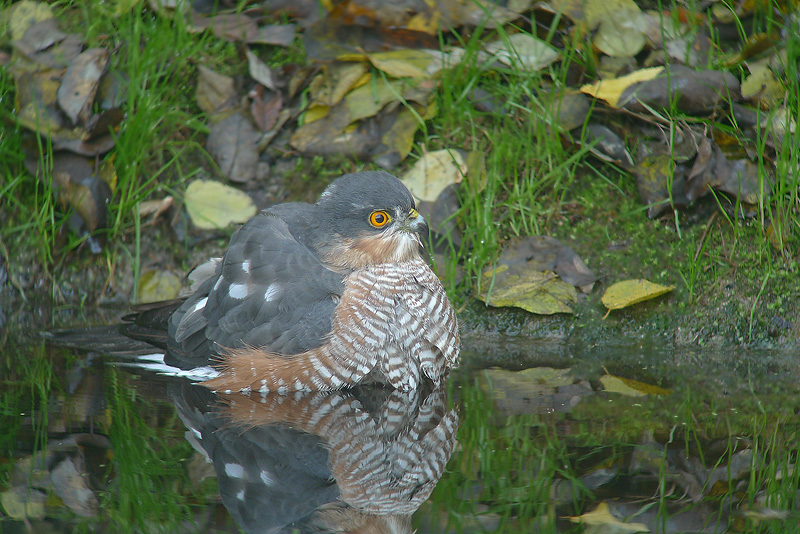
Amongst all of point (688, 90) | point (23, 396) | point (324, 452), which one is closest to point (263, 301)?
point (324, 452)

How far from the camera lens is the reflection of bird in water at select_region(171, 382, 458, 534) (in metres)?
2.74

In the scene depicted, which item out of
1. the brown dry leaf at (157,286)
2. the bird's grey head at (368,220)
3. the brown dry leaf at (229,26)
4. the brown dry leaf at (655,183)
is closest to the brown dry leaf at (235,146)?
the brown dry leaf at (229,26)

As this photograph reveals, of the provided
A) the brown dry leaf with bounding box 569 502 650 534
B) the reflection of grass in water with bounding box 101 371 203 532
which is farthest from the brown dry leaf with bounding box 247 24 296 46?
the brown dry leaf with bounding box 569 502 650 534

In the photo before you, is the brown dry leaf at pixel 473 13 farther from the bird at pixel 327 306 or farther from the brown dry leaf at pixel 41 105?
the brown dry leaf at pixel 41 105

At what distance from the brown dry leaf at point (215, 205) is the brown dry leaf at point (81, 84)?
2.86 ft

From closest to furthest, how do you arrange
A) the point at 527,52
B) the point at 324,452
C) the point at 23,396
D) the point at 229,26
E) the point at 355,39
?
the point at 324,452, the point at 23,396, the point at 527,52, the point at 355,39, the point at 229,26

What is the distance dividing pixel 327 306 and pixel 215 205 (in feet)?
5.32

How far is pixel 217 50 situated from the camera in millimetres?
5797

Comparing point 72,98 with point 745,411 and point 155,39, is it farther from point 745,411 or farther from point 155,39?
point 745,411

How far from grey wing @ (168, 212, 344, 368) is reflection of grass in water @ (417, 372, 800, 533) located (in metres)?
0.91

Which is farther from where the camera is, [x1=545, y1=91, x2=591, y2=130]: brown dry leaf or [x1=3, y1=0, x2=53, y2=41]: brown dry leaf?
[x1=3, y1=0, x2=53, y2=41]: brown dry leaf

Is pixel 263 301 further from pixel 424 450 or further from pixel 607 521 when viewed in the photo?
pixel 607 521

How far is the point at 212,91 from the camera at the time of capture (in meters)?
5.67

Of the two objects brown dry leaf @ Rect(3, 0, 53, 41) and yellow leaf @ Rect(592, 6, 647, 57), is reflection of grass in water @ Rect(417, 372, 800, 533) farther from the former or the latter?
brown dry leaf @ Rect(3, 0, 53, 41)
